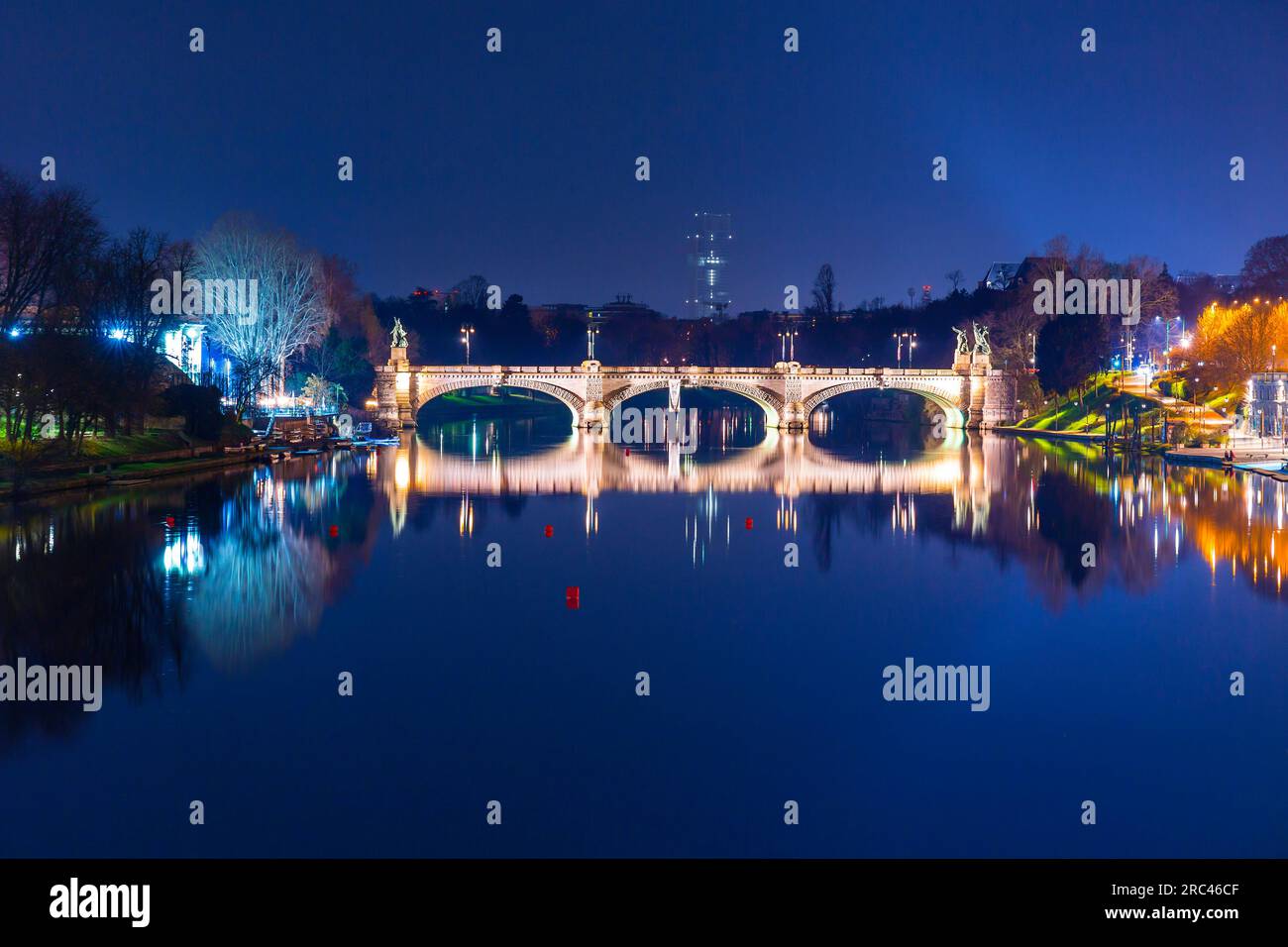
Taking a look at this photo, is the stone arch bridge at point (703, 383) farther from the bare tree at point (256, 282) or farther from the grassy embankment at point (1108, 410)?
the bare tree at point (256, 282)

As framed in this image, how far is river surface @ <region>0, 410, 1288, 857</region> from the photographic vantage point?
50.4ft

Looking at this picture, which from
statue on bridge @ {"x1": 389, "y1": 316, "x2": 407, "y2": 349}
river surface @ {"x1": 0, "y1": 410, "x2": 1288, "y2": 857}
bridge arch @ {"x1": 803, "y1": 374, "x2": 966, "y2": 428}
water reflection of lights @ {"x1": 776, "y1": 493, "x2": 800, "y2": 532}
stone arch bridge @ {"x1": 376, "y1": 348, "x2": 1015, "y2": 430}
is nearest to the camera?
river surface @ {"x1": 0, "y1": 410, "x2": 1288, "y2": 857}

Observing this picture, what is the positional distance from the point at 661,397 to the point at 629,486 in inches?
5057

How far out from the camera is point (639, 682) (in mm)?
22250

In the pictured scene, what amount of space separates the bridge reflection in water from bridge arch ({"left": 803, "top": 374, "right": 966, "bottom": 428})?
83.0 ft

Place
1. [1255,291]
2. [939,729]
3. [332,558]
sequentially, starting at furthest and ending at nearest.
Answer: [1255,291] < [332,558] < [939,729]

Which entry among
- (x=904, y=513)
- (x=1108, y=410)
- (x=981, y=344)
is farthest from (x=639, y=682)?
(x=981, y=344)

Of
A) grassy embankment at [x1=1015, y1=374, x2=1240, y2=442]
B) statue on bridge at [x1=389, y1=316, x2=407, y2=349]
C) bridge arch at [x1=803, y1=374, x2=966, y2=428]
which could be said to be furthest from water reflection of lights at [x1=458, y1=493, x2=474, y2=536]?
bridge arch at [x1=803, y1=374, x2=966, y2=428]

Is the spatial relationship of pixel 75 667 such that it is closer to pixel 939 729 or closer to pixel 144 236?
pixel 939 729

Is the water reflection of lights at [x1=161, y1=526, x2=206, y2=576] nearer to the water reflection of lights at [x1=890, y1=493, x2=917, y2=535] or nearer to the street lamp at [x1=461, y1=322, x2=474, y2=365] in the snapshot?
the water reflection of lights at [x1=890, y1=493, x2=917, y2=535]

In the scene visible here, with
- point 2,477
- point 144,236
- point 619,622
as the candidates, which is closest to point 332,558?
point 619,622

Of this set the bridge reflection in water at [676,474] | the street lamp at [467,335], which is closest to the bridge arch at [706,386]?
the bridge reflection in water at [676,474]

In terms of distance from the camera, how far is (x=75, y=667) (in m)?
21.6

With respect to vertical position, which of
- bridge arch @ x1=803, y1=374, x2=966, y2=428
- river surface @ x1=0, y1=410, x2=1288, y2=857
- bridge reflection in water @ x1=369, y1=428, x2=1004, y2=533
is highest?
bridge arch @ x1=803, y1=374, x2=966, y2=428
